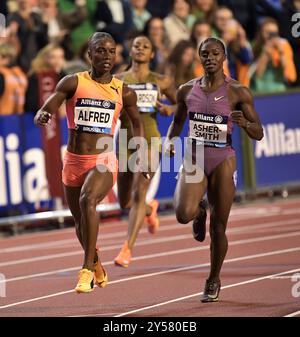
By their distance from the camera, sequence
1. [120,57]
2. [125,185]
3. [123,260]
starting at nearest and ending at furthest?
[123,260] → [125,185] → [120,57]

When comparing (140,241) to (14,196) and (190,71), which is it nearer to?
(14,196)

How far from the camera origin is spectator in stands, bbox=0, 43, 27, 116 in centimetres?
1544

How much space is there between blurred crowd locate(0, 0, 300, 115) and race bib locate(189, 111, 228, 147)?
4533 mm

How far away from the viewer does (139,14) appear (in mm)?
18469

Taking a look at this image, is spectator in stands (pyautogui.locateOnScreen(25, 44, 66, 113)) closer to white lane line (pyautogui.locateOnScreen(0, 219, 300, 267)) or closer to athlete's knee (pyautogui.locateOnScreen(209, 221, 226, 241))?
white lane line (pyautogui.locateOnScreen(0, 219, 300, 267))

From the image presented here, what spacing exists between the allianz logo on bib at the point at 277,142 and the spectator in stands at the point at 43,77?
3898mm

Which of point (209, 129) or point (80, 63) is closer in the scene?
point (209, 129)

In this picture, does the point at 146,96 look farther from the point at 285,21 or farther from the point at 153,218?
the point at 285,21

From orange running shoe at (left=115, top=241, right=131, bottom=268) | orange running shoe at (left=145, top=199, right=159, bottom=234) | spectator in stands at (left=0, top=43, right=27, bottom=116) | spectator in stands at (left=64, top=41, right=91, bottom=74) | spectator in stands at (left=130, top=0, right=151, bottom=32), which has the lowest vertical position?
orange running shoe at (left=115, top=241, right=131, bottom=268)

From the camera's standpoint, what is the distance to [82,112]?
9.72 m

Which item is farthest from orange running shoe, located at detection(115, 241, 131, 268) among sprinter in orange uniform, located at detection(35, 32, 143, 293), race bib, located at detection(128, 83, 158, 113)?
race bib, located at detection(128, 83, 158, 113)

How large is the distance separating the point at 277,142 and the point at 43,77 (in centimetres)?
488

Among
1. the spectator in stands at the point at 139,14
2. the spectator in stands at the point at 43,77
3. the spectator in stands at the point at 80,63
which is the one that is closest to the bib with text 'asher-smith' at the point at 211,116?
the spectator in stands at the point at 43,77

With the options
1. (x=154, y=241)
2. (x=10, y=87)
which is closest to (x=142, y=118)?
(x=154, y=241)
